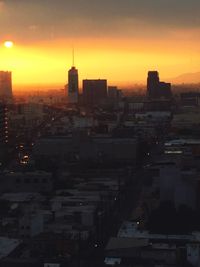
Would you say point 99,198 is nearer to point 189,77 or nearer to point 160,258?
point 160,258

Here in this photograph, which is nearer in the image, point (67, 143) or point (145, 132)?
point (67, 143)

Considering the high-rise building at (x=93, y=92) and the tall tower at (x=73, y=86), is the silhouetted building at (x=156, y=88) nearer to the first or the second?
the high-rise building at (x=93, y=92)

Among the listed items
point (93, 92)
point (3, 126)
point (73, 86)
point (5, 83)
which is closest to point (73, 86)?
point (73, 86)

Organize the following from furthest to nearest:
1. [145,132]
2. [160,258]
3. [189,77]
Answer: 1. [189,77]
2. [145,132]
3. [160,258]

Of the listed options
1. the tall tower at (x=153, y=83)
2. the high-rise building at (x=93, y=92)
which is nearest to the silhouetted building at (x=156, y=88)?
the tall tower at (x=153, y=83)

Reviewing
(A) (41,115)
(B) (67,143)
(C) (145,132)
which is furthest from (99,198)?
(A) (41,115)

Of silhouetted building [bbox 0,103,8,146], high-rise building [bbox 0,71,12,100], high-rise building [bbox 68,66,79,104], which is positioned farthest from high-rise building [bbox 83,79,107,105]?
silhouetted building [bbox 0,103,8,146]
